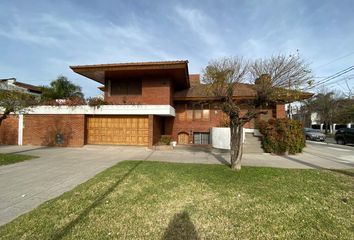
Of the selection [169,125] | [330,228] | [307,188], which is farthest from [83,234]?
[169,125]

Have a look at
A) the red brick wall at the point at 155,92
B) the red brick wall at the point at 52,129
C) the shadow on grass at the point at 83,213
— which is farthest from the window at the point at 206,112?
the shadow on grass at the point at 83,213

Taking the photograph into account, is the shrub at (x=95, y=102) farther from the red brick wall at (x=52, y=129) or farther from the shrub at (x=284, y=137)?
the shrub at (x=284, y=137)

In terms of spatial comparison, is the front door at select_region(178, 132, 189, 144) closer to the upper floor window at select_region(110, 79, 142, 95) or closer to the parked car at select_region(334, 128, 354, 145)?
the upper floor window at select_region(110, 79, 142, 95)

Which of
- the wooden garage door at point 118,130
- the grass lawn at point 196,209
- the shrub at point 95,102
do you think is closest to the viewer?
the grass lawn at point 196,209

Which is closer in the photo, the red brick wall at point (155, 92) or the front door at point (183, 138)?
the red brick wall at point (155, 92)

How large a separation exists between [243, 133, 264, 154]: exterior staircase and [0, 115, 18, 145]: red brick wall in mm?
16402

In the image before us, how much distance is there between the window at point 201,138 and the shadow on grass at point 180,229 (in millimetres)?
13542

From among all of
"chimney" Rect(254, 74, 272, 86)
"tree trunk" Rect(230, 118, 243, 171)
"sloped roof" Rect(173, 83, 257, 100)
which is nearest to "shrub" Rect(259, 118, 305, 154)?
"sloped roof" Rect(173, 83, 257, 100)

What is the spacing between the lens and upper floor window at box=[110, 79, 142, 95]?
16047 mm

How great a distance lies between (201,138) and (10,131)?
48.0 ft

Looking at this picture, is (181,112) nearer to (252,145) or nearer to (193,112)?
(193,112)

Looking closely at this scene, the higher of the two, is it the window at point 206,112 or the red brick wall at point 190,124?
the window at point 206,112

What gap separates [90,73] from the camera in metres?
15.2

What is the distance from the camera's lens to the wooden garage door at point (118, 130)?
14.7 metres
